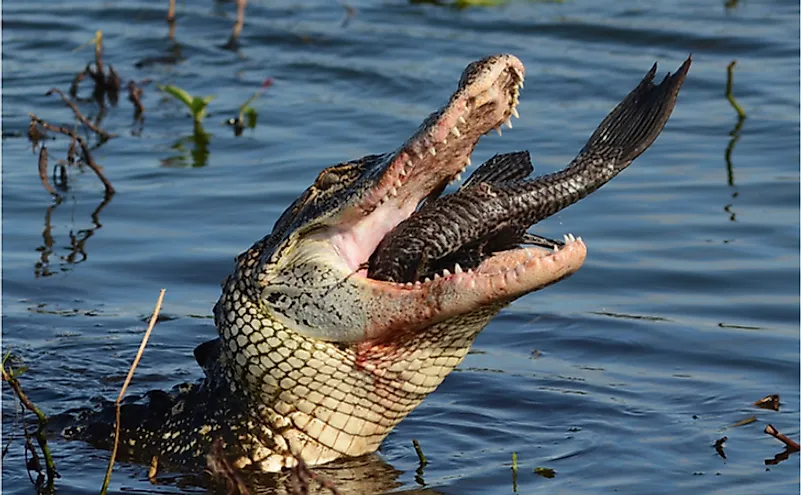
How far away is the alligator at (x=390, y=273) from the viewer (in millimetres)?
4246

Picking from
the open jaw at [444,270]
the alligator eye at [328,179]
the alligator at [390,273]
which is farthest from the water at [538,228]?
the alligator eye at [328,179]

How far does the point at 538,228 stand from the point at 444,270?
376cm

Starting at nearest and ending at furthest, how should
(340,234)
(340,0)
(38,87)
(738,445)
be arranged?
(340,234)
(738,445)
(38,87)
(340,0)

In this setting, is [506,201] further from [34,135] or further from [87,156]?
[34,135]

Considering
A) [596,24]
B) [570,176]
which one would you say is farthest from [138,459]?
[596,24]

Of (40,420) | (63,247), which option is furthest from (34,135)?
(40,420)

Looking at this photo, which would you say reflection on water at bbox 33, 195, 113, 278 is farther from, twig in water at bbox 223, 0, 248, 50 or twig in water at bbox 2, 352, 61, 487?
twig in water at bbox 223, 0, 248, 50

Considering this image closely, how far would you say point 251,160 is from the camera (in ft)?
30.9

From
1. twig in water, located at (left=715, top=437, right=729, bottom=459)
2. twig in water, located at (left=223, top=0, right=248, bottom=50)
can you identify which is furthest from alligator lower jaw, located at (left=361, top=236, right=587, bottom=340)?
twig in water, located at (left=223, top=0, right=248, bottom=50)

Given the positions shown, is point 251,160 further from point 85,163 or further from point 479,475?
point 479,475

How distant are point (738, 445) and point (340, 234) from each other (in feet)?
6.13

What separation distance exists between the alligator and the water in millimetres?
368

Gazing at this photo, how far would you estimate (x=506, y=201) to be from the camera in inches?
178

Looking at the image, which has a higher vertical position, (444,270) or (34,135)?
(444,270)
